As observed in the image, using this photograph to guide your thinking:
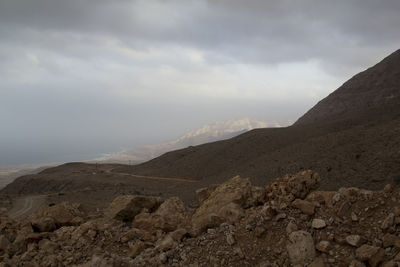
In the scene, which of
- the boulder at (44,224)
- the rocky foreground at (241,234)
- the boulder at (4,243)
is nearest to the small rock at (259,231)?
the rocky foreground at (241,234)

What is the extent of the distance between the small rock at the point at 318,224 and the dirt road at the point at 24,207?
22.6 metres

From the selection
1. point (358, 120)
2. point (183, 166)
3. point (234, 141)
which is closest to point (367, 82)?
point (358, 120)

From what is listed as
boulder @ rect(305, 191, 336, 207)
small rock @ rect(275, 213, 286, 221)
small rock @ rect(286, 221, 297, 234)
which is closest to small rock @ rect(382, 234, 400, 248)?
boulder @ rect(305, 191, 336, 207)

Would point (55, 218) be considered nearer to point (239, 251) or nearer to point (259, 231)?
point (239, 251)

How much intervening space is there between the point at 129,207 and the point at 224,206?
2.82 metres

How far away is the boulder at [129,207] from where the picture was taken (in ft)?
29.1

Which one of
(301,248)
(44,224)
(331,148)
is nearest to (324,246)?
(301,248)

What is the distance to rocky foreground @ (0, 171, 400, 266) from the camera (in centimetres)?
523

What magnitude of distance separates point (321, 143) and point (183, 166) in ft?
79.6

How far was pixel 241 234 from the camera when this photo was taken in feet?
20.0

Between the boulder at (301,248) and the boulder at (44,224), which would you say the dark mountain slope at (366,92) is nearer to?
the boulder at (44,224)

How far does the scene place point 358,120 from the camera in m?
53.8

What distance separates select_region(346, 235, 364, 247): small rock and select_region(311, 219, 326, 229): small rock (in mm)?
501

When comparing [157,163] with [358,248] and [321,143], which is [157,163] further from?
[358,248]
